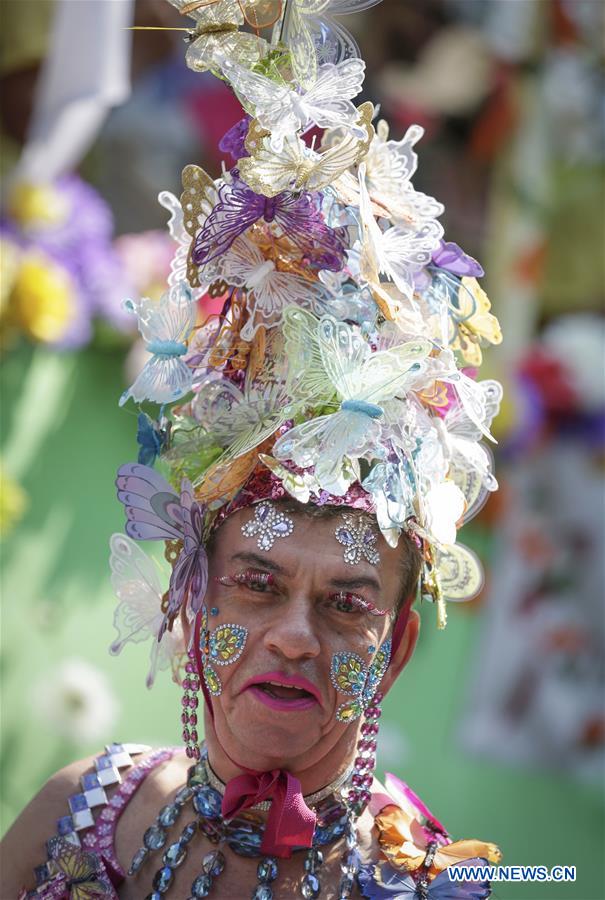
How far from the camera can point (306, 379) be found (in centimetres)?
213

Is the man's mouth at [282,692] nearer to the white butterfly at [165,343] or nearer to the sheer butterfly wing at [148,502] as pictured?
the sheer butterfly wing at [148,502]

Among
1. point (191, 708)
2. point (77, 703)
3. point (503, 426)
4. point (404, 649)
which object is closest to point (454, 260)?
point (404, 649)

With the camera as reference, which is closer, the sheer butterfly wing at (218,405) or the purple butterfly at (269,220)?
the purple butterfly at (269,220)

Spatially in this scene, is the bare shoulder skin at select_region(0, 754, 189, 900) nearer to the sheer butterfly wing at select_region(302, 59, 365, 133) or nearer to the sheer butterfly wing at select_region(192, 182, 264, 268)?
the sheer butterfly wing at select_region(192, 182, 264, 268)

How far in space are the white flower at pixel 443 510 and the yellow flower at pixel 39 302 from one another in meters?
2.72

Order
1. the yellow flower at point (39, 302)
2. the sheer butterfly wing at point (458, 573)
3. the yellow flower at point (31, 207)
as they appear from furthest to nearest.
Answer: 1. the yellow flower at point (31, 207)
2. the yellow flower at point (39, 302)
3. the sheer butterfly wing at point (458, 573)

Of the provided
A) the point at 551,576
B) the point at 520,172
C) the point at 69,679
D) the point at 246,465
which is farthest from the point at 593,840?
the point at 246,465

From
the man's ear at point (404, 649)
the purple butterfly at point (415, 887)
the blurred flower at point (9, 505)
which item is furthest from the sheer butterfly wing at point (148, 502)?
the blurred flower at point (9, 505)

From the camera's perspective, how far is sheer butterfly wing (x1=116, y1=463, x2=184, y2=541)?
2.15 m

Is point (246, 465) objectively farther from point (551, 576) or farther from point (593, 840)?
point (551, 576)

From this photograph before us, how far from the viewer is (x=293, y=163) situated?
2.03m

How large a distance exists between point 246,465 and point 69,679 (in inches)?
93.8

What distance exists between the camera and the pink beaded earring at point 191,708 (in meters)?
2.18

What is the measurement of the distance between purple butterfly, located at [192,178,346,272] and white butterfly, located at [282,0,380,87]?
19cm
